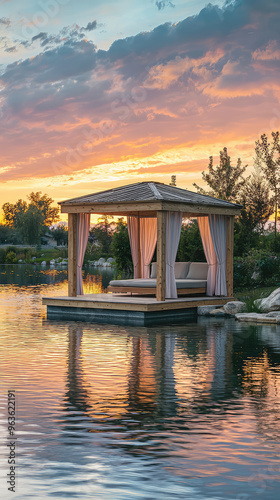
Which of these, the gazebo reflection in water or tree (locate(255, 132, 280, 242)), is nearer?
the gazebo reflection in water

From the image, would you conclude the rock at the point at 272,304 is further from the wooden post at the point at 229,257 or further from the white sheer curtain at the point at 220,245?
the wooden post at the point at 229,257

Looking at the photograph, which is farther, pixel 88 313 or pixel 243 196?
pixel 243 196

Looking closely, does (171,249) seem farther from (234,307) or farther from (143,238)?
(143,238)

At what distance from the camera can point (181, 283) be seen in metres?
18.6

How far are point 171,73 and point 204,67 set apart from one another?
1663 mm

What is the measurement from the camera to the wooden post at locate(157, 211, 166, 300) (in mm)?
17031

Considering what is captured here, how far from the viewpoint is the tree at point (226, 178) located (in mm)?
37781

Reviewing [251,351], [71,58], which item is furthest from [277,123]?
[251,351]

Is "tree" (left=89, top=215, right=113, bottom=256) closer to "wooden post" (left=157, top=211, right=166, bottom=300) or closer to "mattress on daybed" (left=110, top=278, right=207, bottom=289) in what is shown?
"mattress on daybed" (left=110, top=278, right=207, bottom=289)

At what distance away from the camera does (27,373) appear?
31.0 feet

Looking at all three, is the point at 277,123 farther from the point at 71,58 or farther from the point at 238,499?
the point at 238,499

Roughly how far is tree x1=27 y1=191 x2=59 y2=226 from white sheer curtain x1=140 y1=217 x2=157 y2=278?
362ft

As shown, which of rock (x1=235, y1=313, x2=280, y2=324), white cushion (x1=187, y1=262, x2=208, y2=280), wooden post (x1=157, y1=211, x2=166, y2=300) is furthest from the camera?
white cushion (x1=187, y1=262, x2=208, y2=280)

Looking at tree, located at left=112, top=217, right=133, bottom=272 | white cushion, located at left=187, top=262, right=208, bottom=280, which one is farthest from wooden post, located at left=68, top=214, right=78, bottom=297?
Result: tree, located at left=112, top=217, right=133, bottom=272
